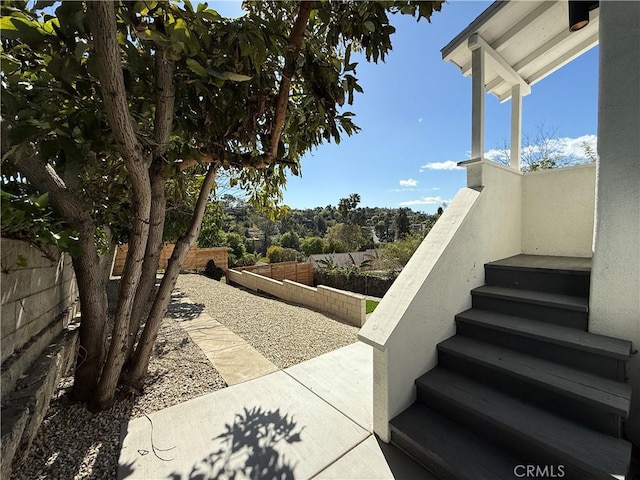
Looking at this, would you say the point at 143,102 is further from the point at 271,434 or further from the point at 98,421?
the point at 271,434

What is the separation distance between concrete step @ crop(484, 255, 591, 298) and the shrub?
13861mm

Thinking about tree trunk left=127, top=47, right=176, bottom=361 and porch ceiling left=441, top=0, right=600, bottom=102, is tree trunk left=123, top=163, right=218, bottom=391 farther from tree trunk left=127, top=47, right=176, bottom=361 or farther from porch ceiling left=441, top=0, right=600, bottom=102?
porch ceiling left=441, top=0, right=600, bottom=102

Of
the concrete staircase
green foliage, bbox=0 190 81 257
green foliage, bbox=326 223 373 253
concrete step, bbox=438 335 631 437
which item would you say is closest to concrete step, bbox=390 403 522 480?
the concrete staircase

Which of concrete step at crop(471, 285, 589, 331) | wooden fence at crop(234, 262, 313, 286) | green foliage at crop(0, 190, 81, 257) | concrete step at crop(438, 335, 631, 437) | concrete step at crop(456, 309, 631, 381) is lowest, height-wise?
wooden fence at crop(234, 262, 313, 286)

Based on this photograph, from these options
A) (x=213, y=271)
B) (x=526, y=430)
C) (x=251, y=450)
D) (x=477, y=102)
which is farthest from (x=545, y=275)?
(x=213, y=271)

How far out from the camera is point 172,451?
2146 millimetres

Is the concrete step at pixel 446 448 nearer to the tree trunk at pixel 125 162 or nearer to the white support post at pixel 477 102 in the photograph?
the tree trunk at pixel 125 162

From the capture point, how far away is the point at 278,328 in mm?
5391

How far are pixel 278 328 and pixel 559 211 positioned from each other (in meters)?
4.93

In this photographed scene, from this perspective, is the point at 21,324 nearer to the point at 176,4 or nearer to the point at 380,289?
the point at 176,4

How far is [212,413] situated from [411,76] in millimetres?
6073

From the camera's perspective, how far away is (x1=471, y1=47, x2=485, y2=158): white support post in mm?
3084

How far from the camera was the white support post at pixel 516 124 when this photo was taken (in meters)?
3.79

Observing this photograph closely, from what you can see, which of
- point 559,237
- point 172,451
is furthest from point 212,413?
point 559,237
